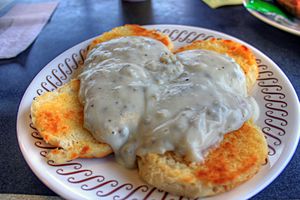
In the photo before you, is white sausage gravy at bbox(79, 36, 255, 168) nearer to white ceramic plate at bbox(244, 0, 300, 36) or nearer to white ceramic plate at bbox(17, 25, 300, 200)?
white ceramic plate at bbox(17, 25, 300, 200)

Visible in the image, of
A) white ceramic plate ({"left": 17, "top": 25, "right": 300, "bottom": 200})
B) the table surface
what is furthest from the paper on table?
white ceramic plate ({"left": 17, "top": 25, "right": 300, "bottom": 200})

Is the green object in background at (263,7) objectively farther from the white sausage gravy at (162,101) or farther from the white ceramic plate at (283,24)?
the white sausage gravy at (162,101)

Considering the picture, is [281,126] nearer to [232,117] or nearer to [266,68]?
[232,117]

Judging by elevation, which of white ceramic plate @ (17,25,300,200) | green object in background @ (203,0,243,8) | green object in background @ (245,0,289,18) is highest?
green object in background @ (245,0,289,18)

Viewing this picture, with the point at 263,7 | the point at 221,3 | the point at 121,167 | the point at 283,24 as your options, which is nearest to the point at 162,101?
the point at 121,167

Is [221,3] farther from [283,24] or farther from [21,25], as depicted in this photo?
[21,25]

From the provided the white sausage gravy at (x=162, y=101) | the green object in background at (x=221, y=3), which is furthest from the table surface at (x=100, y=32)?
the white sausage gravy at (x=162, y=101)
